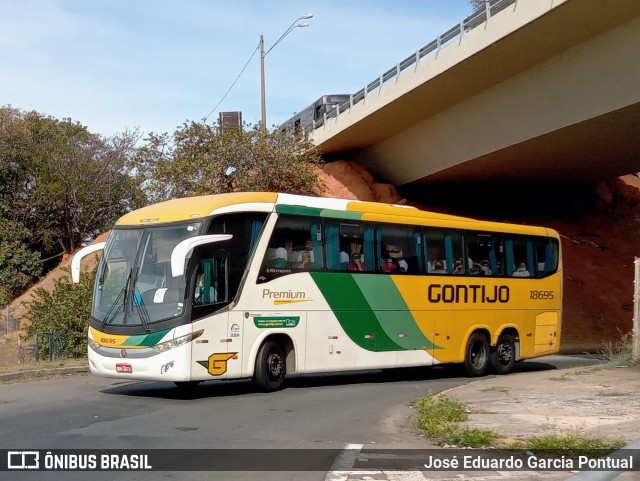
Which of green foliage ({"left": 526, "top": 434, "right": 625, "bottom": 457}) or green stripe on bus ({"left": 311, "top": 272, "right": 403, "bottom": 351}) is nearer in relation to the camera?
green foliage ({"left": 526, "top": 434, "right": 625, "bottom": 457})

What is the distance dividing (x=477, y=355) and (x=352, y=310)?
4.63 m

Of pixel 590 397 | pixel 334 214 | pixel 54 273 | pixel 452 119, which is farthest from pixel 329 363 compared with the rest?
pixel 54 273

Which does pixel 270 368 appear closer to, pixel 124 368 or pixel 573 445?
pixel 124 368

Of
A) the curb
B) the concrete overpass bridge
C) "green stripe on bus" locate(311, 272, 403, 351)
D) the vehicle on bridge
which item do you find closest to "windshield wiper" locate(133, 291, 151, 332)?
"green stripe on bus" locate(311, 272, 403, 351)

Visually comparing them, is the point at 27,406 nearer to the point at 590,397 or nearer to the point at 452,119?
the point at 590,397

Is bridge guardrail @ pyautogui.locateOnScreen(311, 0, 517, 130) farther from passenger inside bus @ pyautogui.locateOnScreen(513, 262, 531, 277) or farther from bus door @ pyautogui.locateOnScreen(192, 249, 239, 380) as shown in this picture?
bus door @ pyautogui.locateOnScreen(192, 249, 239, 380)

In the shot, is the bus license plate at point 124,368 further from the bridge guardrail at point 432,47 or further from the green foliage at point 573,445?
the bridge guardrail at point 432,47

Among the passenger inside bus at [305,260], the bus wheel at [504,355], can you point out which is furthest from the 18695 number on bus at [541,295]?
the passenger inside bus at [305,260]

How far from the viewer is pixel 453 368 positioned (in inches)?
862

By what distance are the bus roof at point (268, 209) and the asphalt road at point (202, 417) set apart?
3179 millimetres

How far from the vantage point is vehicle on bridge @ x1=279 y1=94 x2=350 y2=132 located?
37.6 m

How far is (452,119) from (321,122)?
34.9 feet

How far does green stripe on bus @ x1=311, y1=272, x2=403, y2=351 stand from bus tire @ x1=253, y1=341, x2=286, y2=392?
1560mm

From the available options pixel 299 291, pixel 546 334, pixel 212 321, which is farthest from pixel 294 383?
pixel 546 334
